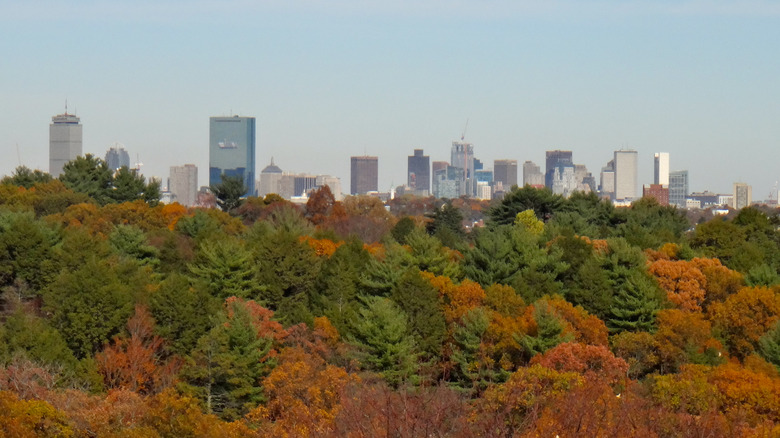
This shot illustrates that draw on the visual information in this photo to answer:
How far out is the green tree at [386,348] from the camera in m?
36.1

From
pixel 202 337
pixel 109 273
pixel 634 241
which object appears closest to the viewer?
pixel 202 337

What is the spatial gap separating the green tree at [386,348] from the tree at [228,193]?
47667mm

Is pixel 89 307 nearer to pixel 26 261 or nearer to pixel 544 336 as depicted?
pixel 26 261

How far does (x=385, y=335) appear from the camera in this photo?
36625 mm

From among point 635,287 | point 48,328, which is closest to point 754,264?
point 635,287

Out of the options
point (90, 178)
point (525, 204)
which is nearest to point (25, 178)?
point (90, 178)

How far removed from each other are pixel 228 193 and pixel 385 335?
49121 millimetres

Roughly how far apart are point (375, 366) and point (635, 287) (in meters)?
10.9

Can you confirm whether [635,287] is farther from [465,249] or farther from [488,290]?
[465,249]

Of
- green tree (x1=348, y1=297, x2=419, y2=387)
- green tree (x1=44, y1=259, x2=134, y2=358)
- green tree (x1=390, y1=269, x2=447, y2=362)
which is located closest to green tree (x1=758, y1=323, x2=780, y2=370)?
green tree (x1=390, y1=269, x2=447, y2=362)

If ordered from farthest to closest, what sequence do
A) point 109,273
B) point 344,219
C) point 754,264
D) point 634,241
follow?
point 344,219
point 634,241
point 754,264
point 109,273

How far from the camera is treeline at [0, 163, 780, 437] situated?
2680 centimetres

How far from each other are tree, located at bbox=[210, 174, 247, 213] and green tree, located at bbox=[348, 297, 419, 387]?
156 ft

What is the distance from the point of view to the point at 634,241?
179 ft
